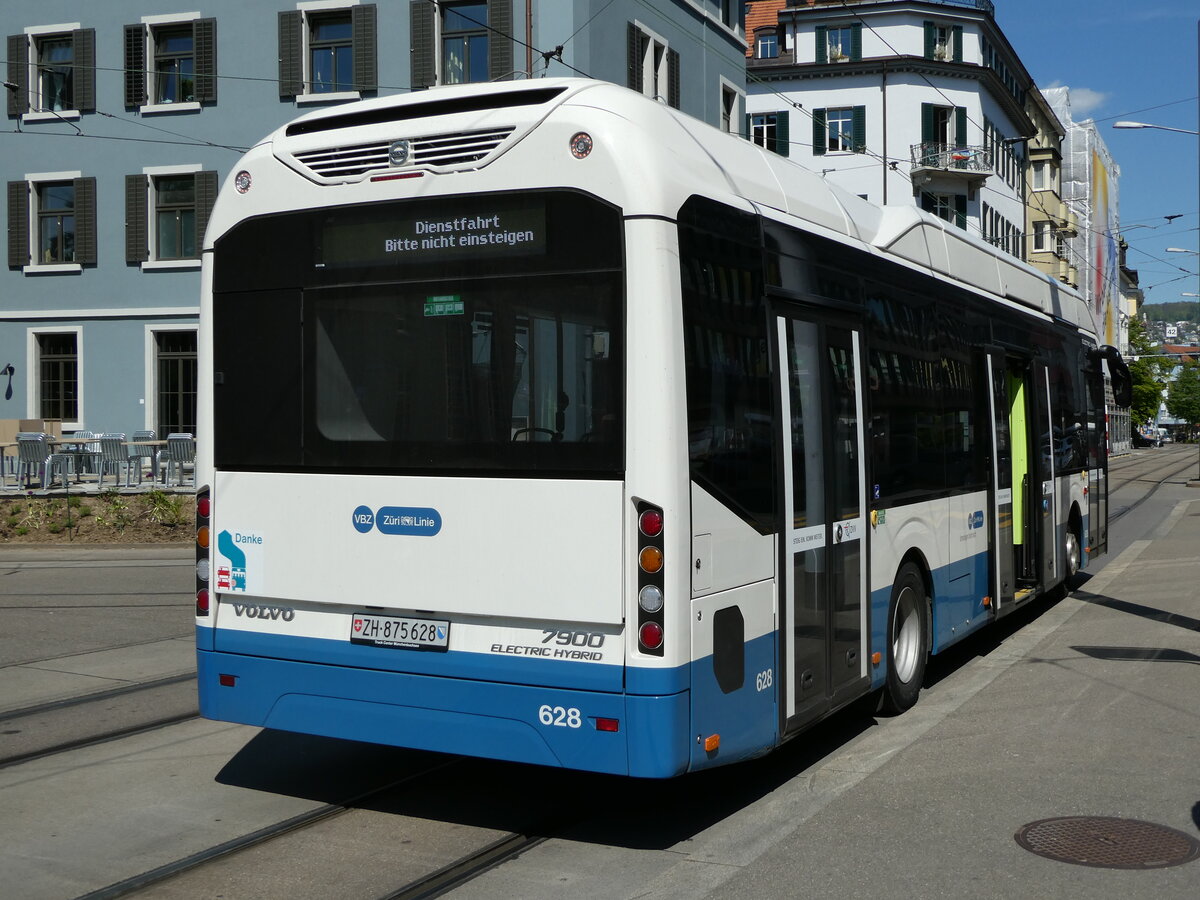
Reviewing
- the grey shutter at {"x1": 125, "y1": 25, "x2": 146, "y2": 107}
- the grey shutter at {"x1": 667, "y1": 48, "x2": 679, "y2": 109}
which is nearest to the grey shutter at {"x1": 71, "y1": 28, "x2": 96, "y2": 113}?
the grey shutter at {"x1": 125, "y1": 25, "x2": 146, "y2": 107}

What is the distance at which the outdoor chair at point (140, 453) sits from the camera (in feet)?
77.9

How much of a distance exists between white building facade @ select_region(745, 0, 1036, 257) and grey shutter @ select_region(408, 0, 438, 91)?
1072 inches

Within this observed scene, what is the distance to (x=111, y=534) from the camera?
19.6m

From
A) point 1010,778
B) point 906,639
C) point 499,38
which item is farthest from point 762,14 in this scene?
point 1010,778

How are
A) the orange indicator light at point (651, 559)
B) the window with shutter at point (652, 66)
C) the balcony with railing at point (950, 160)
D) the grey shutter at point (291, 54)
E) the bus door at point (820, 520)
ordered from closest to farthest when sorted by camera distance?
the orange indicator light at point (651, 559) → the bus door at point (820, 520) → the window with shutter at point (652, 66) → the grey shutter at point (291, 54) → the balcony with railing at point (950, 160)

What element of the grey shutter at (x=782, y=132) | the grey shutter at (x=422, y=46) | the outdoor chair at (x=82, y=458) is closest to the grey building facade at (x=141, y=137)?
the grey shutter at (x=422, y=46)

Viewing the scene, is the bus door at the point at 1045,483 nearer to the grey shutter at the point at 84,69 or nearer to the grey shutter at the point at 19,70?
the grey shutter at the point at 84,69

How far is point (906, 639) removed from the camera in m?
8.19

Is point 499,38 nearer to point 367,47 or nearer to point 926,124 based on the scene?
point 367,47

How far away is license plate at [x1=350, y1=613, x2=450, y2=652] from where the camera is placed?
18.6ft

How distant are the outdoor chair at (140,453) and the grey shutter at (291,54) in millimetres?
7837

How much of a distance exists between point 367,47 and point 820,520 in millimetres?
23995

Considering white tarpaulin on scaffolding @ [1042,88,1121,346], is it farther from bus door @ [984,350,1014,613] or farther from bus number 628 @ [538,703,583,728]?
bus number 628 @ [538,703,583,728]

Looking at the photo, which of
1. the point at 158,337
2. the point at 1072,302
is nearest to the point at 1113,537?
the point at 1072,302
